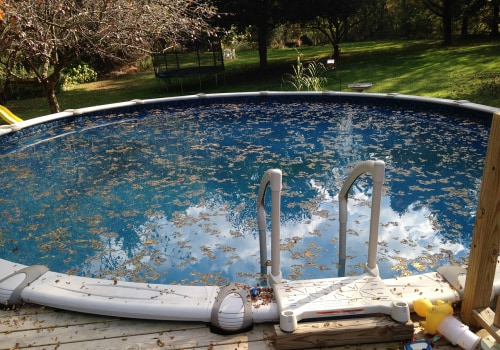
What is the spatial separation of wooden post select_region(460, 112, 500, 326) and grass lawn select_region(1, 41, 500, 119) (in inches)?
288

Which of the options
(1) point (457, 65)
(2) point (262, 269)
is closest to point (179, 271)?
(2) point (262, 269)

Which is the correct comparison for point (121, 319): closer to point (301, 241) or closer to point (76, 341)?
point (76, 341)

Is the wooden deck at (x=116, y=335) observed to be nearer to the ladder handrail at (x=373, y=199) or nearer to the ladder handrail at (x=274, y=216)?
the ladder handrail at (x=274, y=216)

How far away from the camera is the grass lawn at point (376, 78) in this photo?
10430 mm

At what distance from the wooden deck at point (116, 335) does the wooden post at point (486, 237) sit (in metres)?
0.28

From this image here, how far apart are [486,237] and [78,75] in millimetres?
16464

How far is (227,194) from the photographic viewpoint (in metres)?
5.44

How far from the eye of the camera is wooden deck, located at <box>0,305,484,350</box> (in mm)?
2307

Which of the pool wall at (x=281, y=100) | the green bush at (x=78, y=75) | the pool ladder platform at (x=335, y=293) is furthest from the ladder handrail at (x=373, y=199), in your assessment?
the green bush at (x=78, y=75)

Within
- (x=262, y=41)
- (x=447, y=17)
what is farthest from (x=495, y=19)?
(x=262, y=41)

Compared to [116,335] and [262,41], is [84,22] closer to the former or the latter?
[116,335]

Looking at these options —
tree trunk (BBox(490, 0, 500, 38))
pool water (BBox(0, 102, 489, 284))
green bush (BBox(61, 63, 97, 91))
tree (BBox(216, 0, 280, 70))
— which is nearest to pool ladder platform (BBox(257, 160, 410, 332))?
pool water (BBox(0, 102, 489, 284))

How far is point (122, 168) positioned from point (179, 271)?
3.27 meters

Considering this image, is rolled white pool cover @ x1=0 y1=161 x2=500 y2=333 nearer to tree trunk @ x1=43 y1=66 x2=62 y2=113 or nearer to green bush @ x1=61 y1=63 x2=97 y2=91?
tree trunk @ x1=43 y1=66 x2=62 y2=113
